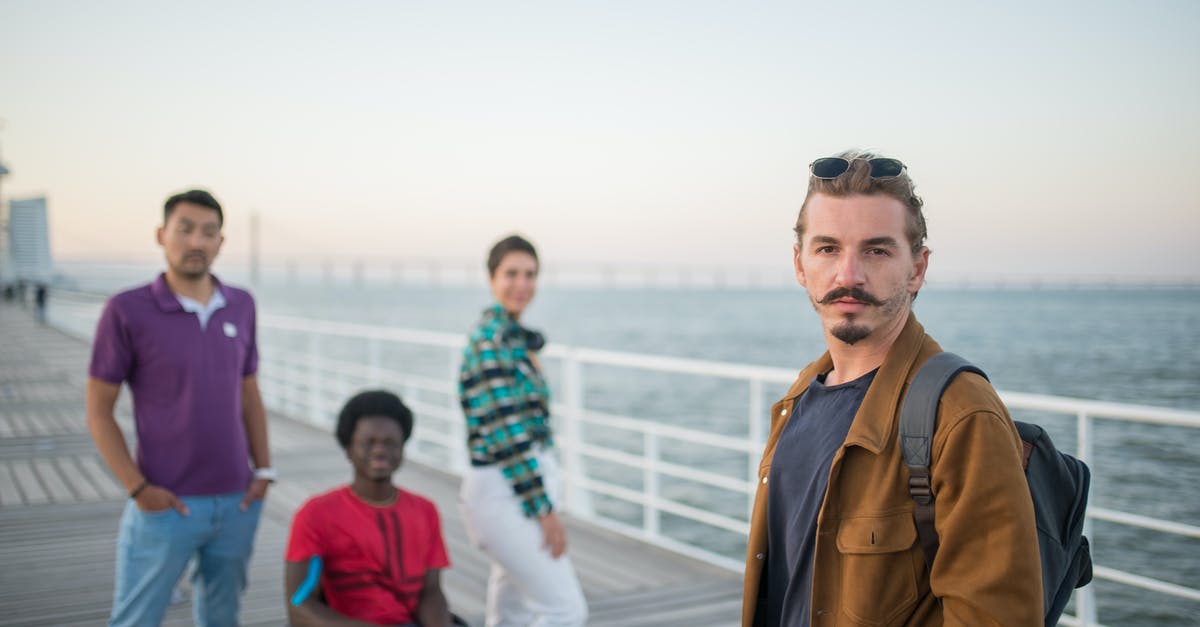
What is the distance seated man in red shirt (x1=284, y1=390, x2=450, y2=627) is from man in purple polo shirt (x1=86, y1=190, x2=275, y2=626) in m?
0.40

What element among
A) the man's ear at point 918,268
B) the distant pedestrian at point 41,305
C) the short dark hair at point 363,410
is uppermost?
the man's ear at point 918,268

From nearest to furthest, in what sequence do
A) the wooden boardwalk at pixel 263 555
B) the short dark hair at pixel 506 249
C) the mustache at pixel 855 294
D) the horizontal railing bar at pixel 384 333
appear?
the mustache at pixel 855 294
the short dark hair at pixel 506 249
the wooden boardwalk at pixel 263 555
the horizontal railing bar at pixel 384 333

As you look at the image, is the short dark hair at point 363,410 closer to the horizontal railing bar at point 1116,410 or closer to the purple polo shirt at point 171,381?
the purple polo shirt at point 171,381

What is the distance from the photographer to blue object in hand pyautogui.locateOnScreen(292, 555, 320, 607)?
7.73ft

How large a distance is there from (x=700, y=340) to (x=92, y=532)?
1881 inches

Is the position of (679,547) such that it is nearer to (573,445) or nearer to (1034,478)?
(573,445)

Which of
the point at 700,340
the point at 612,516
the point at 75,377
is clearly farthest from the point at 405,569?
the point at 700,340

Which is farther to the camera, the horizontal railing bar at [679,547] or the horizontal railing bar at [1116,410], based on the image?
the horizontal railing bar at [679,547]

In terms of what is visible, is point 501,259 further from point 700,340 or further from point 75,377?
point 700,340

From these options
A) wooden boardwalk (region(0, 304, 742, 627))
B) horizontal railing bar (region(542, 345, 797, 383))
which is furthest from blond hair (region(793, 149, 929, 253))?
wooden boardwalk (region(0, 304, 742, 627))

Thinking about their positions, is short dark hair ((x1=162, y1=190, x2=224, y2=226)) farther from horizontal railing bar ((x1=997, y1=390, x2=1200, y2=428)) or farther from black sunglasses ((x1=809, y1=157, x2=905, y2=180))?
horizontal railing bar ((x1=997, y1=390, x2=1200, y2=428))

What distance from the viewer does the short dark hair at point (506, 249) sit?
9.35 feet

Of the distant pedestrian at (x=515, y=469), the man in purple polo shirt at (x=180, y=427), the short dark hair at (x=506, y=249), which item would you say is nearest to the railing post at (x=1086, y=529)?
the distant pedestrian at (x=515, y=469)

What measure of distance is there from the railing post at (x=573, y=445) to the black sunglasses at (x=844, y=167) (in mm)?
4233
